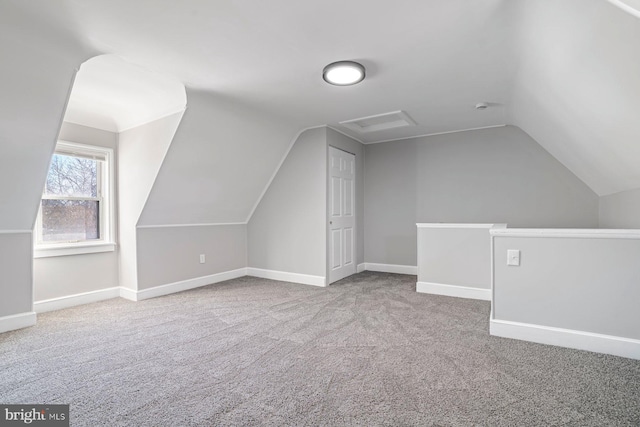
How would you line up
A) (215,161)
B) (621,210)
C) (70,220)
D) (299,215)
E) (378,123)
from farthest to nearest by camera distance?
(299,215) → (378,123) → (215,161) → (70,220) → (621,210)

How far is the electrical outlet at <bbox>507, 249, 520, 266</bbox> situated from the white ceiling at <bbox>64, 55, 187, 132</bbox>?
327 centimetres

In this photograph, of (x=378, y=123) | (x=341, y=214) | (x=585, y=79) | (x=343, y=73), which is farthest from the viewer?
(x=341, y=214)

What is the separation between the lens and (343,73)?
2.67 metres

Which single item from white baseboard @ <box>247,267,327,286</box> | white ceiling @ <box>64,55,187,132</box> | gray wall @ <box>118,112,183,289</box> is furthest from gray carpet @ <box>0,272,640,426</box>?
white ceiling @ <box>64,55,187,132</box>

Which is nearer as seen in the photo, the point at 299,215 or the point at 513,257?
the point at 513,257

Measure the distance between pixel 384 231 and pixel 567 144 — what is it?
2.73m

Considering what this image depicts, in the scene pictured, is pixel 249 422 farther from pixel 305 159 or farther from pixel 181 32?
pixel 305 159

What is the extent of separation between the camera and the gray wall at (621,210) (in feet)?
9.31

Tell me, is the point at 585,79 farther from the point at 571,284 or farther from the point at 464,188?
the point at 464,188

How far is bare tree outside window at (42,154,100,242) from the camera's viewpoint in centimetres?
358

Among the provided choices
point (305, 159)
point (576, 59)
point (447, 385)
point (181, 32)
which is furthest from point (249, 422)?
point (305, 159)

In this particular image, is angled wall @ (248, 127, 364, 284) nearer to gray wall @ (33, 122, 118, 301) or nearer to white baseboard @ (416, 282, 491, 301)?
white baseboard @ (416, 282, 491, 301)

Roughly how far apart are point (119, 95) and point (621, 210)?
5165mm

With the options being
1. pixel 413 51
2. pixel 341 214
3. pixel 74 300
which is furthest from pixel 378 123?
pixel 74 300
